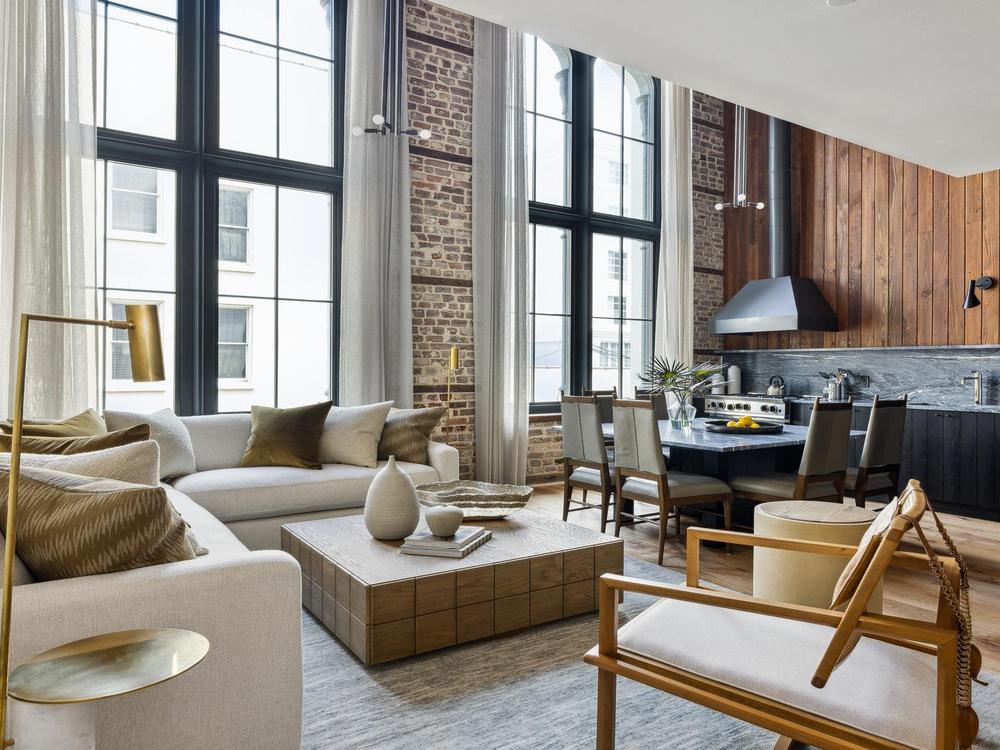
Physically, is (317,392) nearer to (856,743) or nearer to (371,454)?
(371,454)

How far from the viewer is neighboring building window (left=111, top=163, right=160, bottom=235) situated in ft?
14.9

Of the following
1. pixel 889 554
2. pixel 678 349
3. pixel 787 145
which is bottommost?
pixel 889 554

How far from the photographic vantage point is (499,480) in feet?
19.1

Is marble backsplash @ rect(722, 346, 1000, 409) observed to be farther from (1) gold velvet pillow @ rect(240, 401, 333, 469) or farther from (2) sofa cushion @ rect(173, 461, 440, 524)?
(1) gold velvet pillow @ rect(240, 401, 333, 469)

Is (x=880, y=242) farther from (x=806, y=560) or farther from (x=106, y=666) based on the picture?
(x=106, y=666)

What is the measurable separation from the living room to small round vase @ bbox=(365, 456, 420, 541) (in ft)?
0.04

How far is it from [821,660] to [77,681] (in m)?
1.34

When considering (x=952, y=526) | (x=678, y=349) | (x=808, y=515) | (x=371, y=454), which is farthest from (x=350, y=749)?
(x=678, y=349)

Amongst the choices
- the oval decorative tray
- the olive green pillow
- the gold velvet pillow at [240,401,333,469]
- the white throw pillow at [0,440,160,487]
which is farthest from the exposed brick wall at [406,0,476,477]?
the white throw pillow at [0,440,160,487]

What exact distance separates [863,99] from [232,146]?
406 centimetres

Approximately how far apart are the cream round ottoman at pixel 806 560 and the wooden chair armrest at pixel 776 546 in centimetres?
29

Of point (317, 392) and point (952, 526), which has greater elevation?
point (317, 392)

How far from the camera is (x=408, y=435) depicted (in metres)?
4.27

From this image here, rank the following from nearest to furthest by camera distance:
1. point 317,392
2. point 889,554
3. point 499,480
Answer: point 889,554 → point 317,392 → point 499,480
